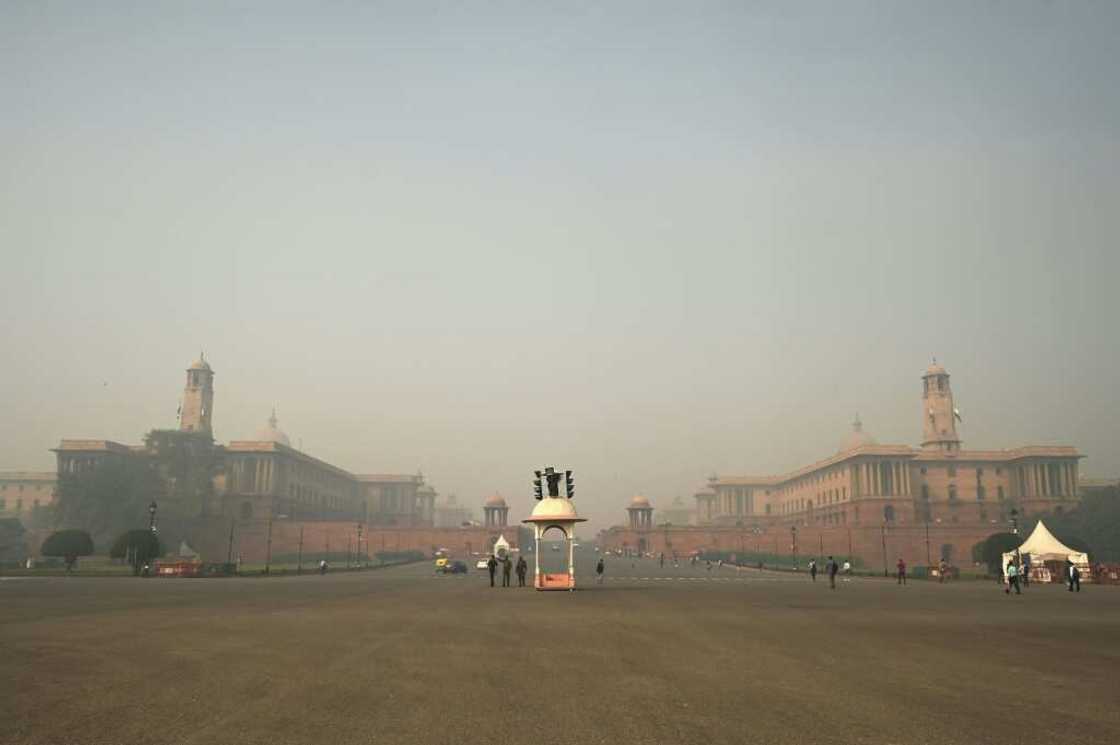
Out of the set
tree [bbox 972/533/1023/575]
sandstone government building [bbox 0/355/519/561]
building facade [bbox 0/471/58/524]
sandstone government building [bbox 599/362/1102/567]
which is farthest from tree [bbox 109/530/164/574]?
building facade [bbox 0/471/58/524]

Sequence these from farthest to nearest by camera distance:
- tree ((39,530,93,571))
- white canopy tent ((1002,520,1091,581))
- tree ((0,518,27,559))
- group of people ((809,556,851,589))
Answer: tree ((0,518,27,559)) < tree ((39,530,93,571)) < white canopy tent ((1002,520,1091,581)) < group of people ((809,556,851,589))

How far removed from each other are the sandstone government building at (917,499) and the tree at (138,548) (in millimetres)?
82503

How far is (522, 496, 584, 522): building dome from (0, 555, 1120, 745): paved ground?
43.1ft

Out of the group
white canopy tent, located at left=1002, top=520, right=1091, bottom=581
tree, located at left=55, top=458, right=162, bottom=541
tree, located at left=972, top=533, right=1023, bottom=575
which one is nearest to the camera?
white canopy tent, located at left=1002, top=520, right=1091, bottom=581

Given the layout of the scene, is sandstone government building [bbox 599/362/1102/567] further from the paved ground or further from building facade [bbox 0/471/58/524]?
building facade [bbox 0/471/58/524]

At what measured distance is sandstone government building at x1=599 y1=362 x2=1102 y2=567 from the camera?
11138 cm

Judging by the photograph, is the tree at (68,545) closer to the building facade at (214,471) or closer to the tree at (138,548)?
the tree at (138,548)

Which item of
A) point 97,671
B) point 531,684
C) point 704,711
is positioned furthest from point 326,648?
point 704,711

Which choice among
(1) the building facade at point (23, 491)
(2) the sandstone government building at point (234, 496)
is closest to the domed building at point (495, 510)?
(2) the sandstone government building at point (234, 496)

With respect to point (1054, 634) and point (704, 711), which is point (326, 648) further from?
point (1054, 634)

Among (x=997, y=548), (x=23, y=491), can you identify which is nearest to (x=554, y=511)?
(x=997, y=548)

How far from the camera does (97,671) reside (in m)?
14.0

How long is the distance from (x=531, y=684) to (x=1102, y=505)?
346 ft

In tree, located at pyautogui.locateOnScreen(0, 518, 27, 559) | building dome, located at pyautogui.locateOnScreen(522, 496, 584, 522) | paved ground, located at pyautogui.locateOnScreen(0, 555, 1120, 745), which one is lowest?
tree, located at pyautogui.locateOnScreen(0, 518, 27, 559)
